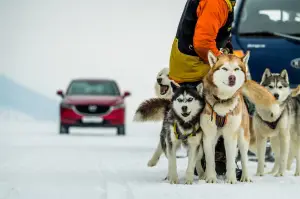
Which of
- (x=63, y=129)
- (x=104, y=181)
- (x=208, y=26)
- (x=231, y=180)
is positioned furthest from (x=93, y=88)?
(x=231, y=180)

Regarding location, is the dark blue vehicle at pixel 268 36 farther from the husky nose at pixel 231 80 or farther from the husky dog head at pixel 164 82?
the husky nose at pixel 231 80

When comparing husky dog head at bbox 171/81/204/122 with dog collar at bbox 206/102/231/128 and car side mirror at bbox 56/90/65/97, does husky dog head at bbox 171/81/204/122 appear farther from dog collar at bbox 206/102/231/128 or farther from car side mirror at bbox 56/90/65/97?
car side mirror at bbox 56/90/65/97

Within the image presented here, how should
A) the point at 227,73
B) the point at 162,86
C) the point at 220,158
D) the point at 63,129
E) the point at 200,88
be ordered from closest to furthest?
the point at 227,73
the point at 200,88
the point at 220,158
the point at 162,86
the point at 63,129

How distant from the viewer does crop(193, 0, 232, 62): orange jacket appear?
23.7 ft

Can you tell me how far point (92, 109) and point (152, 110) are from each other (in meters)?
11.9

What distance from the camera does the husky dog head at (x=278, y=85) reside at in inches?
344

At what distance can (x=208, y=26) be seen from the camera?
285 inches

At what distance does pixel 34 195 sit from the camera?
250 inches

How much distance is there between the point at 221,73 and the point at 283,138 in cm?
184

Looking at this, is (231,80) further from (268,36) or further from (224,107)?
(268,36)

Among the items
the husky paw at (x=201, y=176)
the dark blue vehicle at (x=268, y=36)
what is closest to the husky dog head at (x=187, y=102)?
the husky paw at (x=201, y=176)

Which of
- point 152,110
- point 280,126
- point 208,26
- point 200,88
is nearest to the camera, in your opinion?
point 208,26

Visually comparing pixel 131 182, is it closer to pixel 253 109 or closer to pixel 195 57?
pixel 195 57

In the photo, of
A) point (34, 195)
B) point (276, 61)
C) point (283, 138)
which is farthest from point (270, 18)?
point (34, 195)
